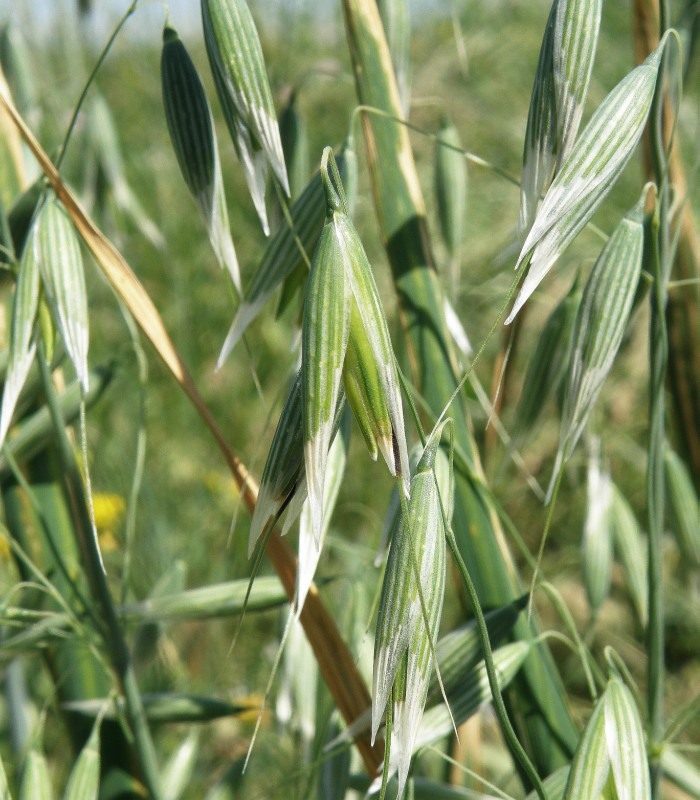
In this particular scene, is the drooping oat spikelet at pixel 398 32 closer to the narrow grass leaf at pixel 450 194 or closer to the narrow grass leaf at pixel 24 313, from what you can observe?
the narrow grass leaf at pixel 450 194

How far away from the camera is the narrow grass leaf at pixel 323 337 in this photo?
0.32m

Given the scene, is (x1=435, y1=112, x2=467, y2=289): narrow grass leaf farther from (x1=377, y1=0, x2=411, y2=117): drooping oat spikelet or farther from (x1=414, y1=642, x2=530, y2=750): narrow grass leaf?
(x1=414, y1=642, x2=530, y2=750): narrow grass leaf

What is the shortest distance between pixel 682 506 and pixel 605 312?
1.07 ft

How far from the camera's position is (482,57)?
7.38 ft

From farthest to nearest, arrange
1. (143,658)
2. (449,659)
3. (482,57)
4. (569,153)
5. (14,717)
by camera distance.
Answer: (482,57) < (14,717) < (143,658) < (449,659) < (569,153)

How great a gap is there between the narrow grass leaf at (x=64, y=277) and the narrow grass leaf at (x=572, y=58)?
248 mm

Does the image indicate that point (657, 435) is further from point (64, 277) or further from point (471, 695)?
point (64, 277)

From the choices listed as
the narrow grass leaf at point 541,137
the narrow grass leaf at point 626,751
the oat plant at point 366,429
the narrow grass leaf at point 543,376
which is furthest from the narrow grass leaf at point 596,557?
the narrow grass leaf at point 541,137

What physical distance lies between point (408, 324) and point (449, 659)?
182mm

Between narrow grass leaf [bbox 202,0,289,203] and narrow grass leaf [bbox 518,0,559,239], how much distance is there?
0.33ft

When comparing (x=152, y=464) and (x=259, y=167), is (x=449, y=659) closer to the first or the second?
(x=259, y=167)

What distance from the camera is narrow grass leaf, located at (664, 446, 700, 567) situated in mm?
671

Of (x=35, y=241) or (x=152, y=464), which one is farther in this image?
(x=152, y=464)

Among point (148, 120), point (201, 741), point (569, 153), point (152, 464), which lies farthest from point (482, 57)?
point (569, 153)
